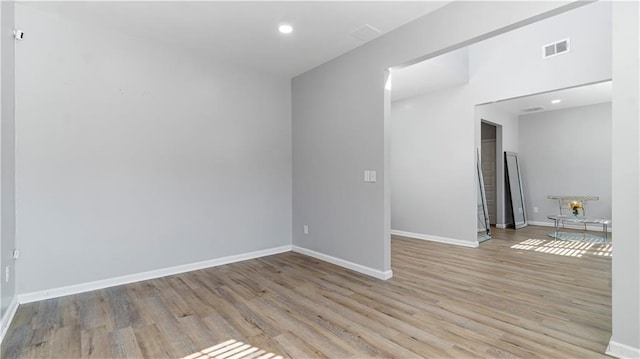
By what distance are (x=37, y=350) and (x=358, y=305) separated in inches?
91.0

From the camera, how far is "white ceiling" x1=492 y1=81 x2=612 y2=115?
18.6ft

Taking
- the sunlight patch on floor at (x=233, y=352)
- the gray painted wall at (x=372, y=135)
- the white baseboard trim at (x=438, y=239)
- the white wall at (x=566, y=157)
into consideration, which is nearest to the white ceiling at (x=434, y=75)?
the gray painted wall at (x=372, y=135)

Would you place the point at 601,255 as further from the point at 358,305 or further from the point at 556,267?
the point at 358,305

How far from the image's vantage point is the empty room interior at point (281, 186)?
214 cm

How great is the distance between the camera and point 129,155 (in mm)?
3369

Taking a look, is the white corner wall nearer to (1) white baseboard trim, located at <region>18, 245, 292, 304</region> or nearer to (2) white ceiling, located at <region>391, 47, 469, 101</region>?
(1) white baseboard trim, located at <region>18, 245, 292, 304</region>

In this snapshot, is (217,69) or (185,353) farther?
(217,69)

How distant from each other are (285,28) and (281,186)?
226 cm

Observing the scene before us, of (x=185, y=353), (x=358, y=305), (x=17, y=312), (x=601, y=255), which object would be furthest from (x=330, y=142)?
(x=601, y=255)

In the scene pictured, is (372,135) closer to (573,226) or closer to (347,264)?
(347,264)

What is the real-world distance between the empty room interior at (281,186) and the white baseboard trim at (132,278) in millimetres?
17

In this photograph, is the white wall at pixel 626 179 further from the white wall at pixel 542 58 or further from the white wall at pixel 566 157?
the white wall at pixel 566 157

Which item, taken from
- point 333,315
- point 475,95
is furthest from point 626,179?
point 475,95

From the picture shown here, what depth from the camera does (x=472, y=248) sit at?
4934 millimetres
